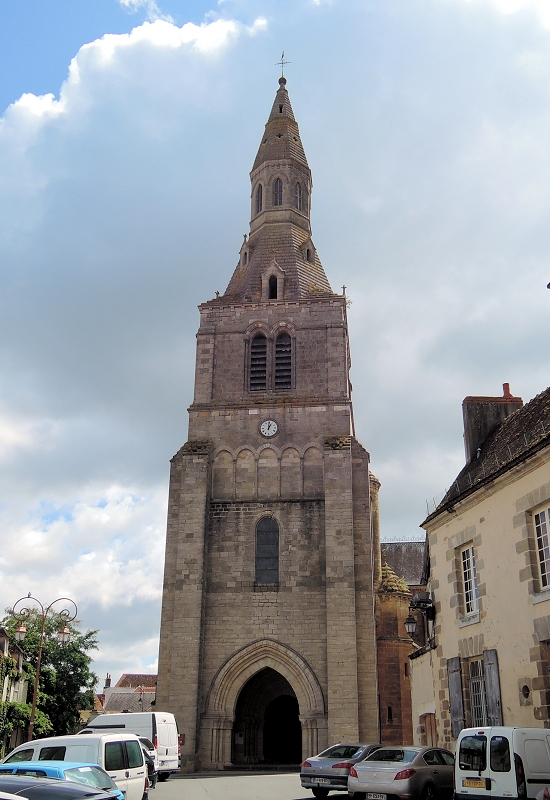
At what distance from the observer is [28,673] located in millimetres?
37188

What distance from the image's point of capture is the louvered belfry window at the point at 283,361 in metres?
30.2

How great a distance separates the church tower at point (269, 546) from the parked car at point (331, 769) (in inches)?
329

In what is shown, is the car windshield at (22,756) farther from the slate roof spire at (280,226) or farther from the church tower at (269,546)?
the slate roof spire at (280,226)

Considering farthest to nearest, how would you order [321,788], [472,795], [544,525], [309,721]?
[309,721] < [321,788] < [544,525] < [472,795]

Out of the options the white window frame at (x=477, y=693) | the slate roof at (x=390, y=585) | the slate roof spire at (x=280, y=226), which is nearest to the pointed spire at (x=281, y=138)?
the slate roof spire at (x=280, y=226)

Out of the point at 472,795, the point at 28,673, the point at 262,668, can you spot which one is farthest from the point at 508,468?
the point at 28,673

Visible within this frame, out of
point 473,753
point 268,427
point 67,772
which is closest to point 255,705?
point 268,427

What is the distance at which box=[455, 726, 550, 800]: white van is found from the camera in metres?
10.2

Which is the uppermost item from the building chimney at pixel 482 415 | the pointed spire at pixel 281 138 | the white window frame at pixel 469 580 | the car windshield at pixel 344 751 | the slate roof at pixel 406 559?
the pointed spire at pixel 281 138

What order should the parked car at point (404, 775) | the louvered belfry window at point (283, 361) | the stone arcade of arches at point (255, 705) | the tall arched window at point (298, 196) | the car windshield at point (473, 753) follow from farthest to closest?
the tall arched window at point (298, 196) → the louvered belfry window at point (283, 361) → the stone arcade of arches at point (255, 705) → the parked car at point (404, 775) → the car windshield at point (473, 753)

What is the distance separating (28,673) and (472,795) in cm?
3110

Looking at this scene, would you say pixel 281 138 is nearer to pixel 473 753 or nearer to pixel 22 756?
pixel 22 756

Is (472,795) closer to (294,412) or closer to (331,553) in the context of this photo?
(331,553)

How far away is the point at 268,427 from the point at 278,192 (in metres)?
13.0
